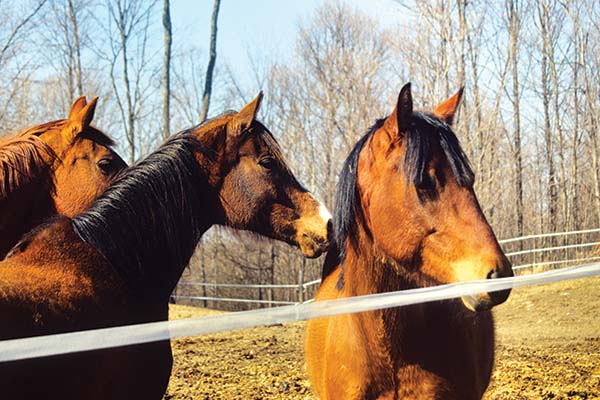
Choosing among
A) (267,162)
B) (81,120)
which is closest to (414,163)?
(267,162)

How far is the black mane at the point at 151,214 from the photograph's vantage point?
2.52 meters

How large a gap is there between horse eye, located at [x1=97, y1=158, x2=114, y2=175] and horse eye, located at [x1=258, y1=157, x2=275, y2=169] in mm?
888

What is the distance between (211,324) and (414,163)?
3.56 feet

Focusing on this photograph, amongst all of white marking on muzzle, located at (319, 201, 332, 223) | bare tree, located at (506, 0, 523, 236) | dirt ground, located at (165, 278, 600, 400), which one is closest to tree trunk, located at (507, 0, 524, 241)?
bare tree, located at (506, 0, 523, 236)

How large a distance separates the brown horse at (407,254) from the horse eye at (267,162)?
658mm

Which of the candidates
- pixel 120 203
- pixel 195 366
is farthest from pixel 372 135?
pixel 195 366

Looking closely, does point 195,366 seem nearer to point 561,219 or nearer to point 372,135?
point 372,135

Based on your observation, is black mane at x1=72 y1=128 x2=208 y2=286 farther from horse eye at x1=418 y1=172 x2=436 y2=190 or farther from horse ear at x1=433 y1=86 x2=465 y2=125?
horse ear at x1=433 y1=86 x2=465 y2=125

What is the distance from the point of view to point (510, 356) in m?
7.39

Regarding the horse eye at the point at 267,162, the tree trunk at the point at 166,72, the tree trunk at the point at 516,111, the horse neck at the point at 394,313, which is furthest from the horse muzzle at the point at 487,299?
the tree trunk at the point at 516,111

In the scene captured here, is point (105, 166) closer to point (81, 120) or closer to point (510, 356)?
point (81, 120)

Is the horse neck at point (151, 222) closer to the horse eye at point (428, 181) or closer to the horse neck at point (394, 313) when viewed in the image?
the horse neck at point (394, 313)

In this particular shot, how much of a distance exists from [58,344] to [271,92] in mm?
20695

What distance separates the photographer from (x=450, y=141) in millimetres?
2586
